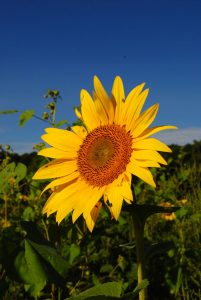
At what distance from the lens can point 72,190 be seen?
80.4 inches

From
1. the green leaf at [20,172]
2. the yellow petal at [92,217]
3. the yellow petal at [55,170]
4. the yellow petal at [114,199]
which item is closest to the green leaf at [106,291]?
the yellow petal at [114,199]

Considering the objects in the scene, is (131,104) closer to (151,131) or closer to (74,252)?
(151,131)

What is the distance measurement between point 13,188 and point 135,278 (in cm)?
109

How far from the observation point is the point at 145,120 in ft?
6.19

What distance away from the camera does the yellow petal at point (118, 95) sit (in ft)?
6.54

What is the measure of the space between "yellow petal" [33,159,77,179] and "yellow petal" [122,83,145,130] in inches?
13.7

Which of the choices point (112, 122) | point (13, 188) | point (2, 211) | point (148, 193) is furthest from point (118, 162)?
point (148, 193)

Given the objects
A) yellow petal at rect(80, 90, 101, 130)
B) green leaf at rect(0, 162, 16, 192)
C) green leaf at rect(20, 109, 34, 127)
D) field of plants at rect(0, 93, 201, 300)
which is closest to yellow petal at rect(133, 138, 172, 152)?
field of plants at rect(0, 93, 201, 300)

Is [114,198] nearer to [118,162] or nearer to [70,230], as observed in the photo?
[118,162]

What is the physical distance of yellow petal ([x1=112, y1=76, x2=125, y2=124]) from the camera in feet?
6.54

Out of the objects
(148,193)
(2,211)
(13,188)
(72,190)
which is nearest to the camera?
(72,190)

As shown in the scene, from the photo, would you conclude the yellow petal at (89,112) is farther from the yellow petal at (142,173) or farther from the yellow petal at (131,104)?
the yellow petal at (142,173)

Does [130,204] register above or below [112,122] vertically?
below

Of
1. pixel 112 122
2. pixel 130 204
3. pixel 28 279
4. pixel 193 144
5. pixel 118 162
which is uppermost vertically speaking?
pixel 193 144
